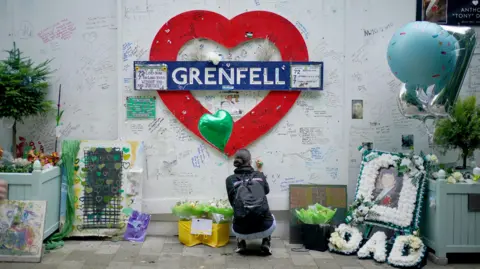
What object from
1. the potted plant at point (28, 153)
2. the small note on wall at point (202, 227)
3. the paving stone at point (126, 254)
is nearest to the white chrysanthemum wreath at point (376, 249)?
the small note on wall at point (202, 227)

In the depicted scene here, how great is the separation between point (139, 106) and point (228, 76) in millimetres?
1128

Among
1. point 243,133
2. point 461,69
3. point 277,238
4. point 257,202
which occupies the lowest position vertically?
point 277,238

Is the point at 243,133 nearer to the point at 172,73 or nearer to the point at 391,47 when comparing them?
the point at 172,73

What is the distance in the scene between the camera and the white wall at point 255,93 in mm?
6262

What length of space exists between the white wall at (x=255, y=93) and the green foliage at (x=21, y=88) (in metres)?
0.30

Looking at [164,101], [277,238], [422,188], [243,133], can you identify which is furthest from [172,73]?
[422,188]

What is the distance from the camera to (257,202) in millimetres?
5461

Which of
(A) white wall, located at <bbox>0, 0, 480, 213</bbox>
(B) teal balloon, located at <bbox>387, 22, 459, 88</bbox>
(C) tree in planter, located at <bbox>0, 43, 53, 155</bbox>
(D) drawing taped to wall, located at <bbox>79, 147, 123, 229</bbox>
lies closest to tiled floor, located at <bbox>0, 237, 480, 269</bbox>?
(D) drawing taped to wall, located at <bbox>79, 147, 123, 229</bbox>

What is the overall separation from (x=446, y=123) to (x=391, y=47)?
118 cm

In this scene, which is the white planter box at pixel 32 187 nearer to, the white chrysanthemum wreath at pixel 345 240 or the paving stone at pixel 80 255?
the paving stone at pixel 80 255

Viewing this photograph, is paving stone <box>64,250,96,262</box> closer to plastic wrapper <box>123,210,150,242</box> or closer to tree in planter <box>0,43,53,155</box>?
plastic wrapper <box>123,210,150,242</box>

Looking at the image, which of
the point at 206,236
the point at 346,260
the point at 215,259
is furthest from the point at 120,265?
the point at 346,260

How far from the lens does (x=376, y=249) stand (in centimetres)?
550

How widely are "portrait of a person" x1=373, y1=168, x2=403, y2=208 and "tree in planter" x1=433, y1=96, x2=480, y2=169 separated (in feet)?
2.16
